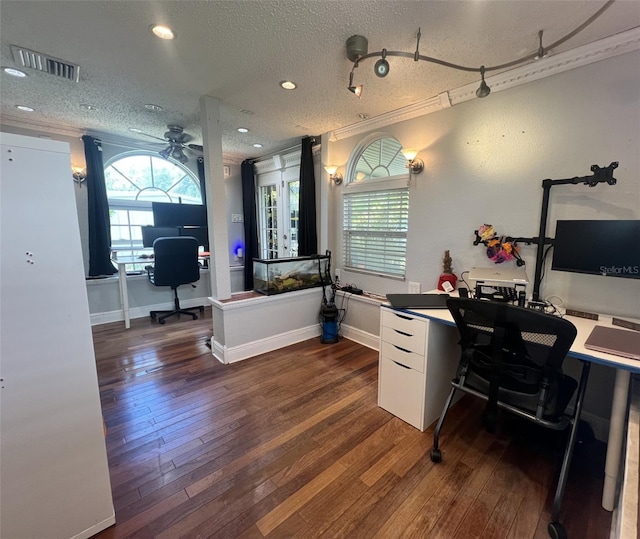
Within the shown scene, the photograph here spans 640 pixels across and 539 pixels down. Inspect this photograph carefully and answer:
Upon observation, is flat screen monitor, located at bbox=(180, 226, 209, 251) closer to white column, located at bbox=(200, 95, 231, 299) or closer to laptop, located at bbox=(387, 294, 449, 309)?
white column, located at bbox=(200, 95, 231, 299)

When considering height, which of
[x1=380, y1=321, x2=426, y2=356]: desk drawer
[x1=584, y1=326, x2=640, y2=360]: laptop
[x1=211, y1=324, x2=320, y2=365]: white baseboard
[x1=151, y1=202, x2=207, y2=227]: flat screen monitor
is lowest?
[x1=211, y1=324, x2=320, y2=365]: white baseboard

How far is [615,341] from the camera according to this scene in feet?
4.56

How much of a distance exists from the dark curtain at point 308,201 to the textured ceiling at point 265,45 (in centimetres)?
85

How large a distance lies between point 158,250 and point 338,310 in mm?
2503

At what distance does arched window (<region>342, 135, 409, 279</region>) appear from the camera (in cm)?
299

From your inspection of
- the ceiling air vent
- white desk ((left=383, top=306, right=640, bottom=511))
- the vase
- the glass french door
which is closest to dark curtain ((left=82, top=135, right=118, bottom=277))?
the ceiling air vent

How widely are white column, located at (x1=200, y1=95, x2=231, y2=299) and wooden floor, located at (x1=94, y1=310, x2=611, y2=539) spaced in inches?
39.2

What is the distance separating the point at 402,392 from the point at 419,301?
664 millimetres

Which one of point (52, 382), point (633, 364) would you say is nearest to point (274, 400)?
point (52, 382)

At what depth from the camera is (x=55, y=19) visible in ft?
5.34

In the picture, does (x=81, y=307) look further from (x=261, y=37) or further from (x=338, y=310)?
(x=338, y=310)

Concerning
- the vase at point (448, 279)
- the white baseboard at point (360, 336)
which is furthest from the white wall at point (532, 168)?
the white baseboard at point (360, 336)

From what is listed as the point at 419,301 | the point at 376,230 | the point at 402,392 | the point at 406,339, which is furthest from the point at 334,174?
the point at 402,392

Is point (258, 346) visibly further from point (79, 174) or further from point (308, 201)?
point (79, 174)
